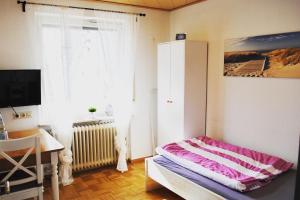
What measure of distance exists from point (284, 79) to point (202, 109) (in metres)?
1.23

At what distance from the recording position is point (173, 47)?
3633 mm

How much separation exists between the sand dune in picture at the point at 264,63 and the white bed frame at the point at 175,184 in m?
1.46

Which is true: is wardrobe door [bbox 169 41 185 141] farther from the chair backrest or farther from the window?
the chair backrest

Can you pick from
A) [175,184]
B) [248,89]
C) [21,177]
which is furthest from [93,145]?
[248,89]

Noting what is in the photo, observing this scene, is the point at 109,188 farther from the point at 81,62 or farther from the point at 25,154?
the point at 81,62

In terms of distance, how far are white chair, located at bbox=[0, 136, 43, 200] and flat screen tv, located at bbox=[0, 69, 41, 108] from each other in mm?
971

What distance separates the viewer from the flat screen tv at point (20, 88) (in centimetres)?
304

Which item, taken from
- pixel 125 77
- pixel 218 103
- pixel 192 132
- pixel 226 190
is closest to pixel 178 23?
pixel 125 77

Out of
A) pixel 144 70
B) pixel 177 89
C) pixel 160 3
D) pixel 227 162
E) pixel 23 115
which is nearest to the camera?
pixel 227 162

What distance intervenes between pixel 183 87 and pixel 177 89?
0.13 m

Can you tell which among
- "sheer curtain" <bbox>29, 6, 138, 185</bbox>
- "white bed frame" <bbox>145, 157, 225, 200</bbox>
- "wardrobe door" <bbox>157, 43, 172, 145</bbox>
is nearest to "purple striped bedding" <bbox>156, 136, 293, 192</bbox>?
"white bed frame" <bbox>145, 157, 225, 200</bbox>

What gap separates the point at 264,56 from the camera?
2918 mm

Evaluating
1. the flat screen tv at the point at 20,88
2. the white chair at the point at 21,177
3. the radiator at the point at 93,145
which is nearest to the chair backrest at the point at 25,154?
the white chair at the point at 21,177

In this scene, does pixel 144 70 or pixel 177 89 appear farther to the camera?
pixel 144 70
